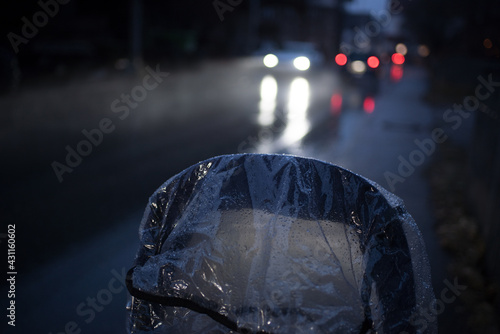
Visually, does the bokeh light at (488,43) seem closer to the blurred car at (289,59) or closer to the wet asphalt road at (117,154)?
the wet asphalt road at (117,154)

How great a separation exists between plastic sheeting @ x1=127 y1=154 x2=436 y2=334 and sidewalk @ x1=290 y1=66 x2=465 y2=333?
305mm

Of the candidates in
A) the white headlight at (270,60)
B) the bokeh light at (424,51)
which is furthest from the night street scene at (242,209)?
the bokeh light at (424,51)

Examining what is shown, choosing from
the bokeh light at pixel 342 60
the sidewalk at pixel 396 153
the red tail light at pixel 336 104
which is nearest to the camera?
the sidewalk at pixel 396 153

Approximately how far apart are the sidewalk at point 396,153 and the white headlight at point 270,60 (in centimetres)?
929

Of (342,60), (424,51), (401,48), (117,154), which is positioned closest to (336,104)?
(342,60)

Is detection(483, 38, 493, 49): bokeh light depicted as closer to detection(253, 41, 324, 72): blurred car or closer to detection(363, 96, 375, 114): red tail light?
detection(363, 96, 375, 114): red tail light

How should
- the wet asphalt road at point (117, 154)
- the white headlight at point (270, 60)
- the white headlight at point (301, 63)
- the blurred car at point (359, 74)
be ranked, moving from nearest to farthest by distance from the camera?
the wet asphalt road at point (117, 154) → the blurred car at point (359, 74) → the white headlight at point (301, 63) → the white headlight at point (270, 60)

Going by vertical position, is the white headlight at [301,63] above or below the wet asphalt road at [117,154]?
above

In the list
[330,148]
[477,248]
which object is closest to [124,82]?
[330,148]

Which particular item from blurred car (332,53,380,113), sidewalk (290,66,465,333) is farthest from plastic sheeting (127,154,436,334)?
blurred car (332,53,380,113)

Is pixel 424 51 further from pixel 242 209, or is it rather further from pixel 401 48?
pixel 242 209

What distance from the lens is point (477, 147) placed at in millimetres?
6207

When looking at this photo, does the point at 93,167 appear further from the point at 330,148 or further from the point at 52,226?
the point at 330,148

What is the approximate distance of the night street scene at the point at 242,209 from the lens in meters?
2.14
